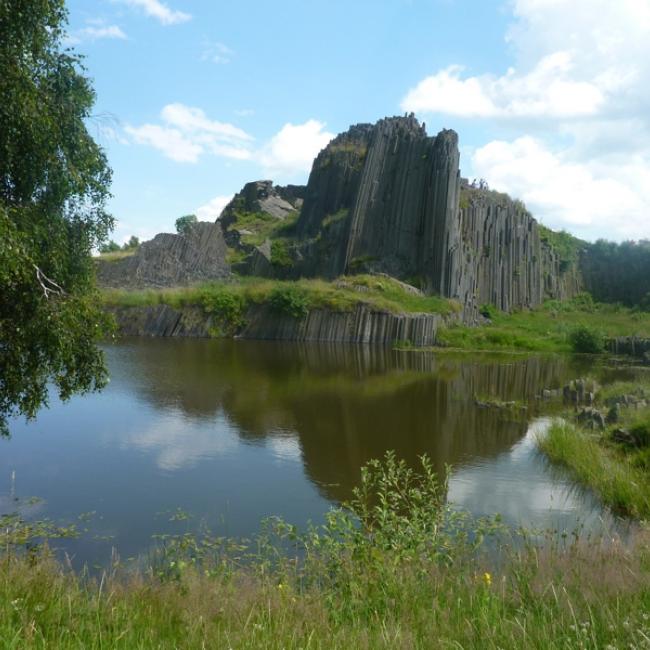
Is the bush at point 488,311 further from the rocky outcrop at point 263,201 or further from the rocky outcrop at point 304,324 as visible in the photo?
the rocky outcrop at point 263,201

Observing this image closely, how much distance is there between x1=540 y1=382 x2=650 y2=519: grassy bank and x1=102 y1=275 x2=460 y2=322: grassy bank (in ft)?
86.7

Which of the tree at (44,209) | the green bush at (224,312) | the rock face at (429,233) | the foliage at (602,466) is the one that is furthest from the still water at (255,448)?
the rock face at (429,233)

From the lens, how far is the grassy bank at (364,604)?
4.50 meters

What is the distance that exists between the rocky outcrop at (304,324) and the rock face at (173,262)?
5971 millimetres

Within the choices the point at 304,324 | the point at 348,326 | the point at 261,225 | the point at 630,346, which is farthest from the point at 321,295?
the point at 261,225

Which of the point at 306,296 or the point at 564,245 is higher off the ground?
the point at 564,245

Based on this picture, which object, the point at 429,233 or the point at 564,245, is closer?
the point at 429,233

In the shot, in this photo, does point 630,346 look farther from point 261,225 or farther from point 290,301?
point 261,225

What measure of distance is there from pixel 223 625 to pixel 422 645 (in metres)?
1.52

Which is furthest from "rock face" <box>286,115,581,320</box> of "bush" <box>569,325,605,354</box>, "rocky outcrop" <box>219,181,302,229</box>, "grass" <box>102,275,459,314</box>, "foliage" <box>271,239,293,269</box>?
"rocky outcrop" <box>219,181,302,229</box>

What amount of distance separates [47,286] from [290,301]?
3582cm

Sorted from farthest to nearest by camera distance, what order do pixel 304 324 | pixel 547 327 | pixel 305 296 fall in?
pixel 547 327, pixel 305 296, pixel 304 324

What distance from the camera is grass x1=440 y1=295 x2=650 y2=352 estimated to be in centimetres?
4250

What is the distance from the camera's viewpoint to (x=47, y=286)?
9.51m
